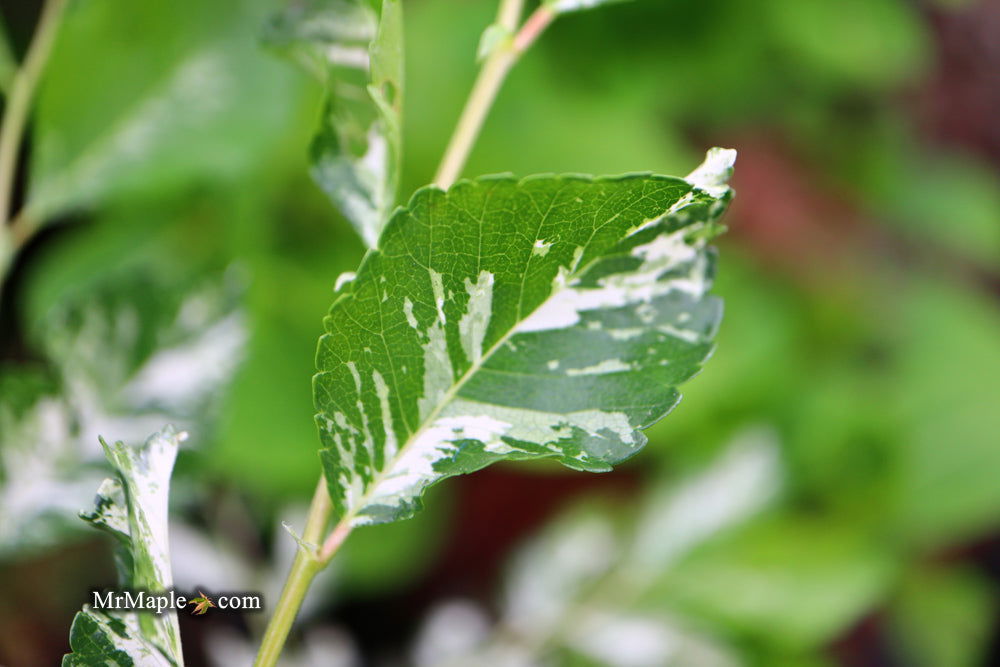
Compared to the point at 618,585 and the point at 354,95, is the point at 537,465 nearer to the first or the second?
the point at 618,585

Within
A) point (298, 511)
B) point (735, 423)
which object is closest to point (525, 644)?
point (298, 511)

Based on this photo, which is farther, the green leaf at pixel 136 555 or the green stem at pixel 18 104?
the green stem at pixel 18 104

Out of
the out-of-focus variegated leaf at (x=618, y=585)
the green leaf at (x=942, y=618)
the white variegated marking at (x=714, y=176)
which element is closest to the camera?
the white variegated marking at (x=714, y=176)

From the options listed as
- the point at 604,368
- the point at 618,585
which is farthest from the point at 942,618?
the point at 604,368

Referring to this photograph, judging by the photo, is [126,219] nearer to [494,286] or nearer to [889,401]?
[494,286]

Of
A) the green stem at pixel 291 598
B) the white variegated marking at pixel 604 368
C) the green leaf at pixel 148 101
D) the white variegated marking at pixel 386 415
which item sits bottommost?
the green stem at pixel 291 598

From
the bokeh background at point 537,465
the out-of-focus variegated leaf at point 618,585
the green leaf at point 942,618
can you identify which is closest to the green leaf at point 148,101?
the bokeh background at point 537,465

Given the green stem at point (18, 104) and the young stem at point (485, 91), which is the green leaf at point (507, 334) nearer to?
the young stem at point (485, 91)
